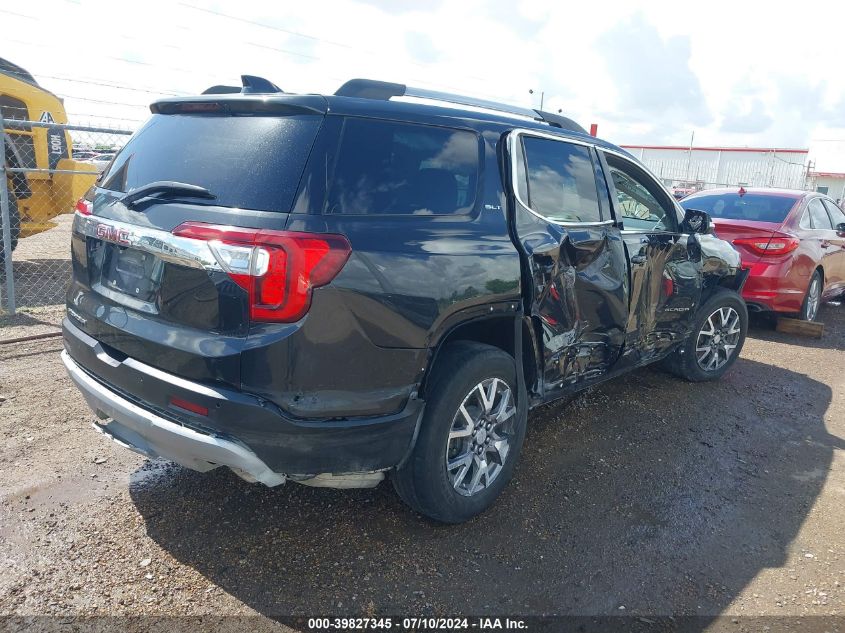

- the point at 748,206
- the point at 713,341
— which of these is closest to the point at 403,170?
the point at 713,341

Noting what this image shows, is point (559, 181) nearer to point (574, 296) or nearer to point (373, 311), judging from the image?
point (574, 296)

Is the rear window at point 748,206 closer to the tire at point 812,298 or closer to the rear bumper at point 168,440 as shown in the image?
the tire at point 812,298

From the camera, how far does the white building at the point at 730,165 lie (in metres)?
40.1

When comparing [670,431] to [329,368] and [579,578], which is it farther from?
[329,368]

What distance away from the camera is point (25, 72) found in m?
8.47

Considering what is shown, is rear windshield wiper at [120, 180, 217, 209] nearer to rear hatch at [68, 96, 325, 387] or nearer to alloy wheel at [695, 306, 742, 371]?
rear hatch at [68, 96, 325, 387]

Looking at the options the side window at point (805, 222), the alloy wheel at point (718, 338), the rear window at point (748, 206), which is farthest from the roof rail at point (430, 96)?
the side window at point (805, 222)

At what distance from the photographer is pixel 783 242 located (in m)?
6.98

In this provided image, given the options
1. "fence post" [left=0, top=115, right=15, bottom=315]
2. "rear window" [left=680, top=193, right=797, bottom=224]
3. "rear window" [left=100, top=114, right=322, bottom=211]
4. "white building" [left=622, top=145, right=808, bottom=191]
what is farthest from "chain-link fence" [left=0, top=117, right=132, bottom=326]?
"white building" [left=622, top=145, right=808, bottom=191]

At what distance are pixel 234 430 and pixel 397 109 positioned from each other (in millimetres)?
1539

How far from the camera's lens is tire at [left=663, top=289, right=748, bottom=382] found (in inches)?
210

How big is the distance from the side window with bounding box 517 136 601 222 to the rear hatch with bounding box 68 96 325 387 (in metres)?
1.30

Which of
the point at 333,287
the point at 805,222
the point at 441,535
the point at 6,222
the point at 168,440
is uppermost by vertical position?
the point at 805,222

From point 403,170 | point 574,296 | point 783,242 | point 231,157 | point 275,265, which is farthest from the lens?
point 783,242
